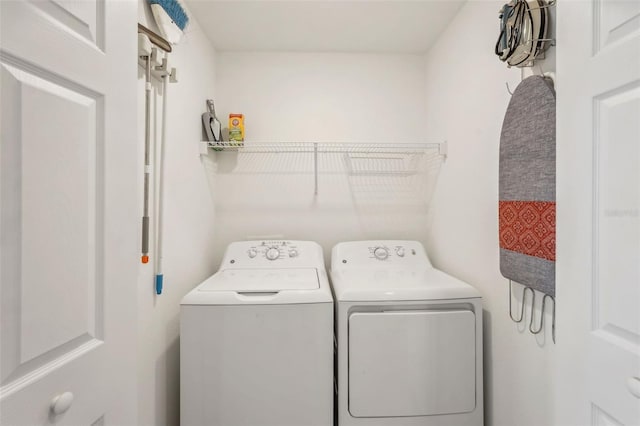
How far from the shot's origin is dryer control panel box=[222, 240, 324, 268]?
189 centimetres

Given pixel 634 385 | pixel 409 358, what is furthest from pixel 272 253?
pixel 634 385

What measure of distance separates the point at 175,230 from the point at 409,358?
4.41ft

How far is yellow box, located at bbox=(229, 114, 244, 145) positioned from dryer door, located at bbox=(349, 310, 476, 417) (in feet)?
4.61

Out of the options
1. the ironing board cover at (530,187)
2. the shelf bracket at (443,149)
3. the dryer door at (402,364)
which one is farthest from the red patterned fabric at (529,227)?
the shelf bracket at (443,149)

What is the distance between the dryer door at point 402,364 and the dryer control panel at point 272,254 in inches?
24.4

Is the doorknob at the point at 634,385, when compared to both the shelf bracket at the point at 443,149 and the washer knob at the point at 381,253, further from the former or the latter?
the shelf bracket at the point at 443,149

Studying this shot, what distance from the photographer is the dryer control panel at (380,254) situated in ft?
6.35

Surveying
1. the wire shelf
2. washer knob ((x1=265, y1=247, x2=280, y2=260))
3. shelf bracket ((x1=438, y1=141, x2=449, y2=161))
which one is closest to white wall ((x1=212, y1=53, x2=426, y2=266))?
the wire shelf

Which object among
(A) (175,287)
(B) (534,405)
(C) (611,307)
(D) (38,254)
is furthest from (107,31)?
(B) (534,405)

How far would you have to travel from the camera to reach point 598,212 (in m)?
0.68

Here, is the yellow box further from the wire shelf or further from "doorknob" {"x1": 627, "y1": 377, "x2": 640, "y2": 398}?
"doorknob" {"x1": 627, "y1": 377, "x2": 640, "y2": 398}

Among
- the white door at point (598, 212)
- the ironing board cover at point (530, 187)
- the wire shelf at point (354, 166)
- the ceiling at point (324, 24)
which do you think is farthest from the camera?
the wire shelf at point (354, 166)

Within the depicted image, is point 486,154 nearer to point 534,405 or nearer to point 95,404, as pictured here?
point 534,405

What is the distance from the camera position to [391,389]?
54.6 inches
